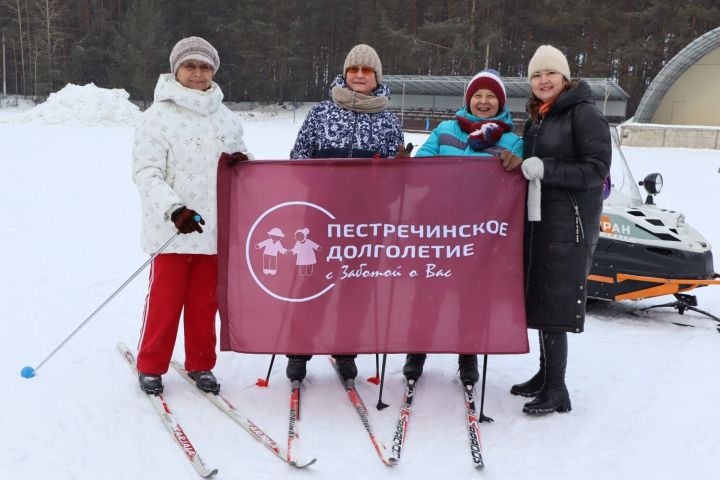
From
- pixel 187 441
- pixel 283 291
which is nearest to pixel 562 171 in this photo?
pixel 283 291

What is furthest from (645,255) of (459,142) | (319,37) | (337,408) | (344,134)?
(319,37)

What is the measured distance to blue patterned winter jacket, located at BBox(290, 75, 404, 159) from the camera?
353 cm

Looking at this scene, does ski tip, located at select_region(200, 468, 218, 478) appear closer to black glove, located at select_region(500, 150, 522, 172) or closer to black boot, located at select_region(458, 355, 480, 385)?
black boot, located at select_region(458, 355, 480, 385)

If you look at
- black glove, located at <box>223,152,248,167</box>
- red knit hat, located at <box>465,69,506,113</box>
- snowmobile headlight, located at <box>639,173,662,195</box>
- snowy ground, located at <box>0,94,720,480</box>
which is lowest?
snowy ground, located at <box>0,94,720,480</box>

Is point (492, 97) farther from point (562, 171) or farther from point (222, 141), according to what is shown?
point (222, 141)

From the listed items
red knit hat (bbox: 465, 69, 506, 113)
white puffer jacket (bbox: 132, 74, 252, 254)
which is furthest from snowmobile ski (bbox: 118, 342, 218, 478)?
red knit hat (bbox: 465, 69, 506, 113)

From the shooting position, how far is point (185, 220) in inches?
118

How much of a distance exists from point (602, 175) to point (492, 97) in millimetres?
730

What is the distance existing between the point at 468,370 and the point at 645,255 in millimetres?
1900

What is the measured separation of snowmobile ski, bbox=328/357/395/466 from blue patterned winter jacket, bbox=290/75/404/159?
4.33 feet

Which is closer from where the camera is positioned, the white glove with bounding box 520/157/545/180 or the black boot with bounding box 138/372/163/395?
the white glove with bounding box 520/157/545/180

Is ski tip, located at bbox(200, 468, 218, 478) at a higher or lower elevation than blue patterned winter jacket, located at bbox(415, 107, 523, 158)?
lower

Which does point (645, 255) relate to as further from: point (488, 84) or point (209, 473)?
point (209, 473)

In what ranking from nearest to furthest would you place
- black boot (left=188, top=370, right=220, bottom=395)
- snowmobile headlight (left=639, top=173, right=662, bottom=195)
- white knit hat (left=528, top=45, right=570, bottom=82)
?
white knit hat (left=528, top=45, right=570, bottom=82) < black boot (left=188, top=370, right=220, bottom=395) < snowmobile headlight (left=639, top=173, right=662, bottom=195)
